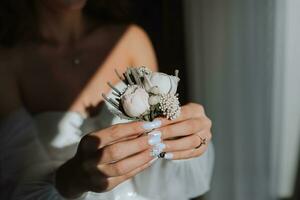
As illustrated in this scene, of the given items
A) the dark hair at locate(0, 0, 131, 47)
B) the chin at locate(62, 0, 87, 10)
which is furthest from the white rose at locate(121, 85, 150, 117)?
the dark hair at locate(0, 0, 131, 47)

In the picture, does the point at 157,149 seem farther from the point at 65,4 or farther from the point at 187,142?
the point at 65,4

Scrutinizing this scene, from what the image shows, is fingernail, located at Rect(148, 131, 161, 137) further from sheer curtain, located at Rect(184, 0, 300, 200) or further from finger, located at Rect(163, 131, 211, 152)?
sheer curtain, located at Rect(184, 0, 300, 200)

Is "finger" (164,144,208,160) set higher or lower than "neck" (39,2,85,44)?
lower

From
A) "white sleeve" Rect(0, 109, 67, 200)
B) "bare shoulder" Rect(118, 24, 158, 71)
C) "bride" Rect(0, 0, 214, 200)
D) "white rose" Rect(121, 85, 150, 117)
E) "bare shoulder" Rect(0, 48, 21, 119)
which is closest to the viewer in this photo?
"white rose" Rect(121, 85, 150, 117)

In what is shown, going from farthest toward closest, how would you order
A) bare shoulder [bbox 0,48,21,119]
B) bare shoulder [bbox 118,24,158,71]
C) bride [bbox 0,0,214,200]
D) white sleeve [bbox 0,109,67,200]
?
bare shoulder [bbox 118,24,158,71]
bare shoulder [bbox 0,48,21,119]
white sleeve [bbox 0,109,67,200]
bride [bbox 0,0,214,200]

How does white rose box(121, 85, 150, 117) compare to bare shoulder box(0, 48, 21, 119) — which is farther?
bare shoulder box(0, 48, 21, 119)

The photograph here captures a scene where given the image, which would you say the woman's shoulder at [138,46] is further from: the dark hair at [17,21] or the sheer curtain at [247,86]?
the dark hair at [17,21]

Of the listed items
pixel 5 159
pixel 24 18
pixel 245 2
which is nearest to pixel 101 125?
pixel 5 159
